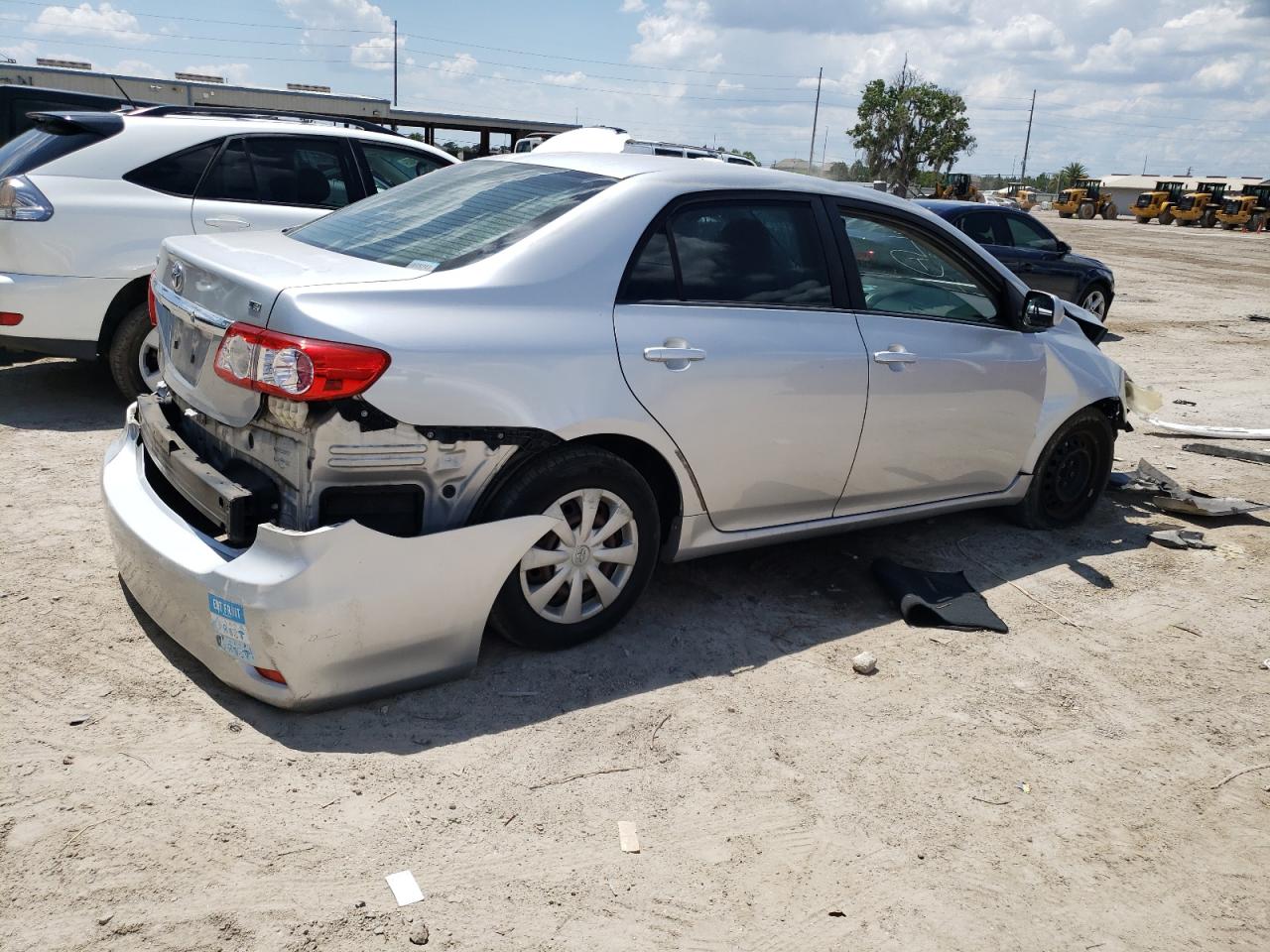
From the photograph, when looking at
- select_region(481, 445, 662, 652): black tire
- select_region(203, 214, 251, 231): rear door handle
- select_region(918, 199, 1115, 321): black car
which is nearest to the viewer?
select_region(481, 445, 662, 652): black tire

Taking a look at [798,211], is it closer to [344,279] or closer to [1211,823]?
[344,279]

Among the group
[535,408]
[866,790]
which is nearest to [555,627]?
[535,408]

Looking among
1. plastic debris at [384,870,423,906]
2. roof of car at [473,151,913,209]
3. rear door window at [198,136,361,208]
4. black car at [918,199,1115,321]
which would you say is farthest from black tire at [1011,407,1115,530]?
black car at [918,199,1115,321]

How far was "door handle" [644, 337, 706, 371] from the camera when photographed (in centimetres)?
382

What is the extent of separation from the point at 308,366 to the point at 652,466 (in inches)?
53.6

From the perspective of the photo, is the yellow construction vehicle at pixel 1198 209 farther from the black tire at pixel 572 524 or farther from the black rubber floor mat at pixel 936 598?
the black tire at pixel 572 524

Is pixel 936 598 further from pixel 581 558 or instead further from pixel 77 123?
pixel 77 123

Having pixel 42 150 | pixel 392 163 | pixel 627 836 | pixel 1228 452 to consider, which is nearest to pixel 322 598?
pixel 627 836

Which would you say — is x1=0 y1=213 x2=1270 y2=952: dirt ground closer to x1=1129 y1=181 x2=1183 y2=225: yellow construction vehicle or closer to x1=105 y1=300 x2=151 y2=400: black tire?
x1=105 y1=300 x2=151 y2=400: black tire

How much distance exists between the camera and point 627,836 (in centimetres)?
301

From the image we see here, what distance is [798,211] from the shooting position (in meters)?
4.44

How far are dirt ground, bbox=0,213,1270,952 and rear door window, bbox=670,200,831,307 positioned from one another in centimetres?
130

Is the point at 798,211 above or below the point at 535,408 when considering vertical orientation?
above

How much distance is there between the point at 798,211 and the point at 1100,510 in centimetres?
303
